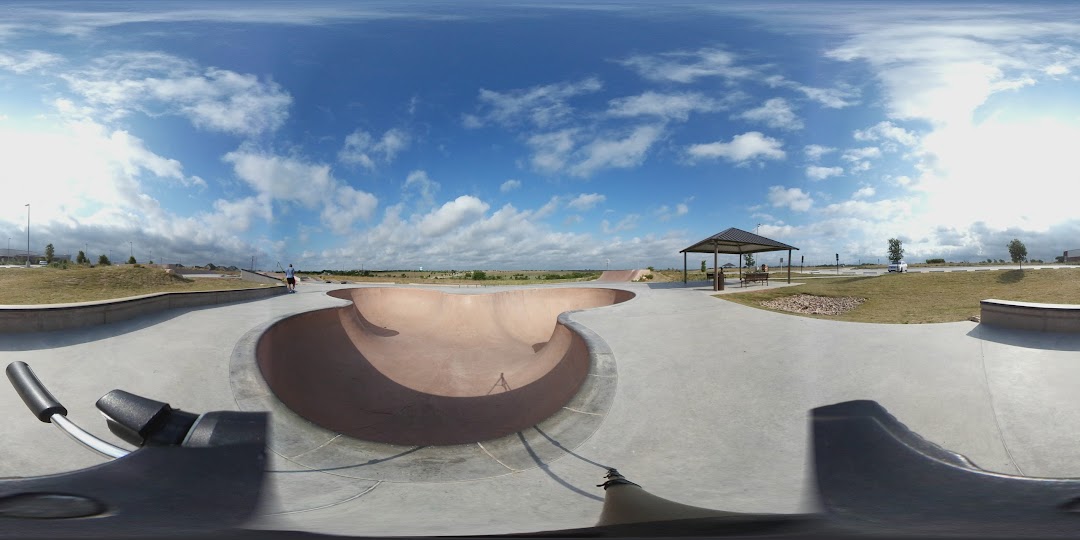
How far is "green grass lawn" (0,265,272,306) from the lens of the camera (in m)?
4.85

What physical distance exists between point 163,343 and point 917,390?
7.15m

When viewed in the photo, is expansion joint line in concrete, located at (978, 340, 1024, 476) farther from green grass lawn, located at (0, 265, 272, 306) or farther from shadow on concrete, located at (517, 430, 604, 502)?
green grass lawn, located at (0, 265, 272, 306)

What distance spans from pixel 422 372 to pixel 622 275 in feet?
70.7

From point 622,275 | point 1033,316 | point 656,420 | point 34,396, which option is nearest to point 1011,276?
point 1033,316

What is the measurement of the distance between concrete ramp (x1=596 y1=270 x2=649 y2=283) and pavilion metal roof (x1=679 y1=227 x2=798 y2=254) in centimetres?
916

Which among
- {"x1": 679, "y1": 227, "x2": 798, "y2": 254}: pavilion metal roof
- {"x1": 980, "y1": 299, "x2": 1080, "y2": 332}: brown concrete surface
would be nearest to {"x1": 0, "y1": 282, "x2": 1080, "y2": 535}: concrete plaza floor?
{"x1": 980, "y1": 299, "x2": 1080, "y2": 332}: brown concrete surface

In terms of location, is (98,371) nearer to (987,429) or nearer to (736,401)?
(736,401)

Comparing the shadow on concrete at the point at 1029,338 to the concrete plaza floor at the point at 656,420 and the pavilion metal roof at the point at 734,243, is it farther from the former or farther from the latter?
the pavilion metal roof at the point at 734,243

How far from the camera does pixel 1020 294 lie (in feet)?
17.7

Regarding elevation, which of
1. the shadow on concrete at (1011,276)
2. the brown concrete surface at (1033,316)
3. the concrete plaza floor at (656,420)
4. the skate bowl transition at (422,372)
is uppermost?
the shadow on concrete at (1011,276)

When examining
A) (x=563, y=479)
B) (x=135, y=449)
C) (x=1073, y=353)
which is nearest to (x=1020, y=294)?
(x=1073, y=353)

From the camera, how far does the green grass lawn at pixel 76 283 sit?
4.85m

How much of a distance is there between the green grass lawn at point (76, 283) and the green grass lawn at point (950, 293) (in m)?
10.7

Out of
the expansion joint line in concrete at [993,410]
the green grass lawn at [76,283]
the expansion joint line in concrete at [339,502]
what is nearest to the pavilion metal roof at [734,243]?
the expansion joint line in concrete at [993,410]
